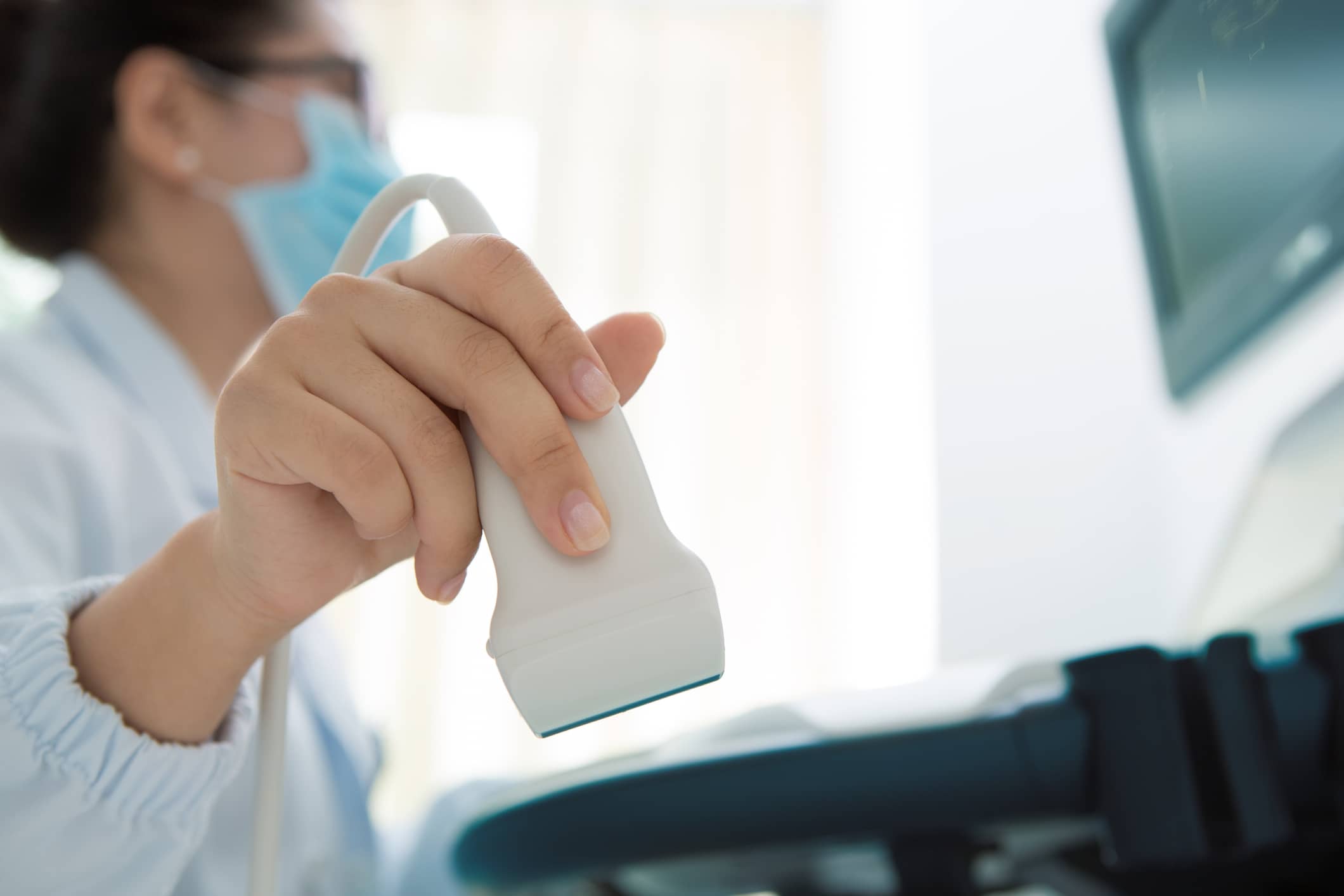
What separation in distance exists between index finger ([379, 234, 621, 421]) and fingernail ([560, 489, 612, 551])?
3 centimetres

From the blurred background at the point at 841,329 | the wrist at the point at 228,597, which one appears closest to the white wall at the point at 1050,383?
the blurred background at the point at 841,329

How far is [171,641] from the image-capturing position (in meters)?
0.34

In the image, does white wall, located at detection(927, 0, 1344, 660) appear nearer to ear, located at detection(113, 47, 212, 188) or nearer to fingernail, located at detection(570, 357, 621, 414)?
fingernail, located at detection(570, 357, 621, 414)

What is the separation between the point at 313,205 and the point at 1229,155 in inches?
28.1

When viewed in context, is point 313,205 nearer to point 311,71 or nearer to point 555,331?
point 311,71

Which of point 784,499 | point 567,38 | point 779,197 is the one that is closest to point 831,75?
point 779,197

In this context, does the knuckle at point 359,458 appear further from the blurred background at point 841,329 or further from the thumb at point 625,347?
the blurred background at point 841,329

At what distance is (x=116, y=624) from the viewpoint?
1.12 ft

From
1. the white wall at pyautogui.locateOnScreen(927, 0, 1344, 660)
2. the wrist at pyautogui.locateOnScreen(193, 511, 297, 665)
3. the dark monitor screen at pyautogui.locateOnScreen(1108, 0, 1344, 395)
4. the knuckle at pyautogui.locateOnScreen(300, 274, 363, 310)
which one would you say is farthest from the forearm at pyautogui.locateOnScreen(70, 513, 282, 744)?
the white wall at pyautogui.locateOnScreen(927, 0, 1344, 660)

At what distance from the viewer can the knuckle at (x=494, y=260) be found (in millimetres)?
283

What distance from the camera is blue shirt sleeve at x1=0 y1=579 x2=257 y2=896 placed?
320mm

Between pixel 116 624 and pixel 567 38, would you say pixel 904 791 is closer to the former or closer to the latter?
pixel 116 624

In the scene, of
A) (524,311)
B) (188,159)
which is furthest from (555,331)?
(188,159)

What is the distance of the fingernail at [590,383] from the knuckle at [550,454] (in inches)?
0.6
